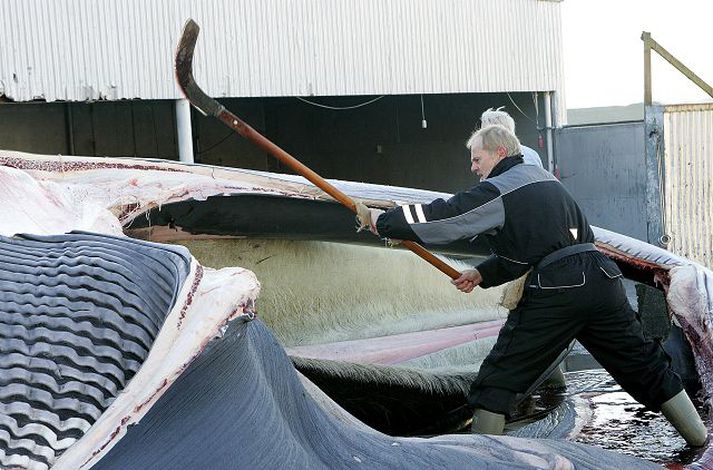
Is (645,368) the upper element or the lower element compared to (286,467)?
lower

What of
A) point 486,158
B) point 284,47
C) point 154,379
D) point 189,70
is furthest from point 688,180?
point 154,379

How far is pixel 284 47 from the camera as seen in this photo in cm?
1352

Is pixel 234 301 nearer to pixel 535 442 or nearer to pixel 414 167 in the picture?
pixel 535 442

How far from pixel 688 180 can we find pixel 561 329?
27.6 feet

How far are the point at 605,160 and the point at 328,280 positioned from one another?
9.75 meters

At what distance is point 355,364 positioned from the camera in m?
5.32

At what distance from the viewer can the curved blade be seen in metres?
3.90

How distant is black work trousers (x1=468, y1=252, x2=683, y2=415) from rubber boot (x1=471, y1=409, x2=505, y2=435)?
0.03 m

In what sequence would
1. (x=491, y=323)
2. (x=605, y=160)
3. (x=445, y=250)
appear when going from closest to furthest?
(x=445, y=250)
(x=491, y=323)
(x=605, y=160)

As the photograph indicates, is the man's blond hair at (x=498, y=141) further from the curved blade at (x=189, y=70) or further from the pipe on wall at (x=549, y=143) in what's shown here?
the pipe on wall at (x=549, y=143)

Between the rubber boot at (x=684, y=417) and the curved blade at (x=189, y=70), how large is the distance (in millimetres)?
2471

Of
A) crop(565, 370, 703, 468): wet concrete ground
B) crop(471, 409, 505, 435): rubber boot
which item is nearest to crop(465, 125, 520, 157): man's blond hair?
crop(471, 409, 505, 435): rubber boot

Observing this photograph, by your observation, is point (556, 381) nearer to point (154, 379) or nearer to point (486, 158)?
point (486, 158)

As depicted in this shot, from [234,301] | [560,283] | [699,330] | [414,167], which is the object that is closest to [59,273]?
[234,301]
